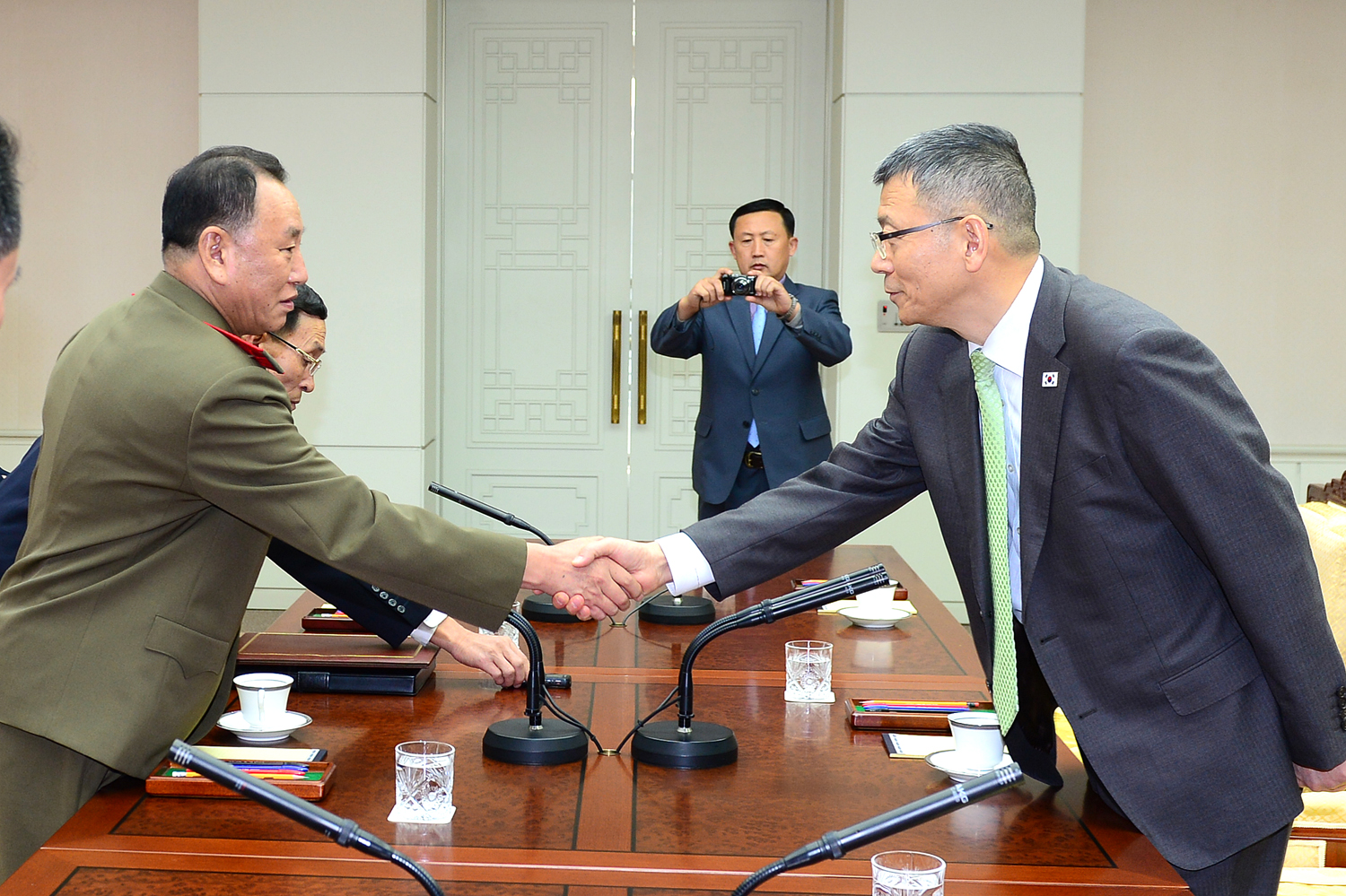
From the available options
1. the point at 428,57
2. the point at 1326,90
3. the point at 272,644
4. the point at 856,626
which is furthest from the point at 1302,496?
the point at 272,644

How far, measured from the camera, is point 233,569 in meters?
1.82

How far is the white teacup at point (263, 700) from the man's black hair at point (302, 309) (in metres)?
1.27

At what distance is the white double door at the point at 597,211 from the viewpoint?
5543mm

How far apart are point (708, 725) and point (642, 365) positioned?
3.93 metres

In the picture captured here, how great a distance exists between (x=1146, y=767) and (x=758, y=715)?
1.97ft

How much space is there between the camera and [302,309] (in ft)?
9.59

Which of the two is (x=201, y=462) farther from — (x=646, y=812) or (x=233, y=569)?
(x=646, y=812)

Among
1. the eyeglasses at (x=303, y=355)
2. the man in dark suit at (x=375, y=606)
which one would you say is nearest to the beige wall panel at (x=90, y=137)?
the eyeglasses at (x=303, y=355)

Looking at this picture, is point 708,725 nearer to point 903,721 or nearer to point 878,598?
point 903,721

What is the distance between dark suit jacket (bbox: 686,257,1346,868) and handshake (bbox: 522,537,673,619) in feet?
2.31

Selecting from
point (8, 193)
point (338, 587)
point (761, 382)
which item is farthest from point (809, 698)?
point (761, 382)

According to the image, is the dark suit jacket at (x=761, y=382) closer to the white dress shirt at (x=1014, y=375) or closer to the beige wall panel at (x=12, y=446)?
the white dress shirt at (x=1014, y=375)

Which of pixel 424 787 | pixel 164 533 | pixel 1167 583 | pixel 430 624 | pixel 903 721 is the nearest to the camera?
pixel 424 787

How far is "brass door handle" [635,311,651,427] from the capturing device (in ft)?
18.4
